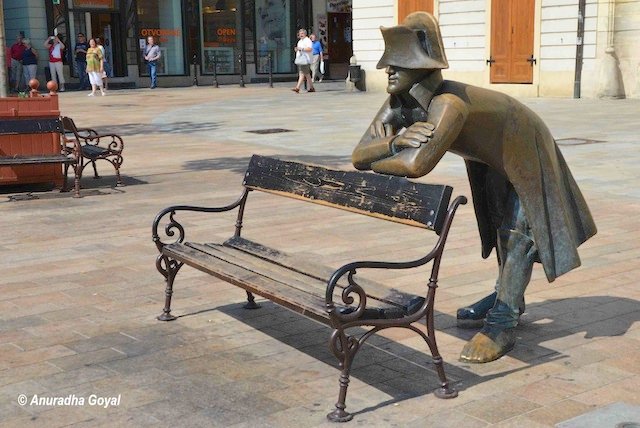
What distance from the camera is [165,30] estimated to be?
35812mm

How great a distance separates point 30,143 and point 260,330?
251 inches

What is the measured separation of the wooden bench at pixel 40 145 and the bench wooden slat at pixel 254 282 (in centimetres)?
515

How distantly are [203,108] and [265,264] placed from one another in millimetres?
18512

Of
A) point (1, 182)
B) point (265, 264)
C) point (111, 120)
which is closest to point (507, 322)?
point (265, 264)

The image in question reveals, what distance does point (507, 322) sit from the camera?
15.5 ft

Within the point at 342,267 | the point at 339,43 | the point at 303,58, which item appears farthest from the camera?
the point at 339,43

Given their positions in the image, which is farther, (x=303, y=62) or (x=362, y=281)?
(x=303, y=62)

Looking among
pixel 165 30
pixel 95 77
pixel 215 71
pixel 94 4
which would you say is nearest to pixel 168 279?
pixel 95 77

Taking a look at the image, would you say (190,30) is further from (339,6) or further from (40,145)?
(40,145)

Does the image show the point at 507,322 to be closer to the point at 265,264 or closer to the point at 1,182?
the point at 265,264

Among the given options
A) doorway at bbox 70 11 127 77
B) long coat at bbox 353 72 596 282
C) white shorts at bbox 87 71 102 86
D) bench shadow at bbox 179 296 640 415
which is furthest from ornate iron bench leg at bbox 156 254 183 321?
doorway at bbox 70 11 127 77

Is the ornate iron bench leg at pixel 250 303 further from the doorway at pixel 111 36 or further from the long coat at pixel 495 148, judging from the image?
the doorway at pixel 111 36

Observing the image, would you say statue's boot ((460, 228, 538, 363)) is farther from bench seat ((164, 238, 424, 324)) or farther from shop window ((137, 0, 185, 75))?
shop window ((137, 0, 185, 75))

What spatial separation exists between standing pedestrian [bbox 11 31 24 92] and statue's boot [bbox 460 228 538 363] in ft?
96.5
